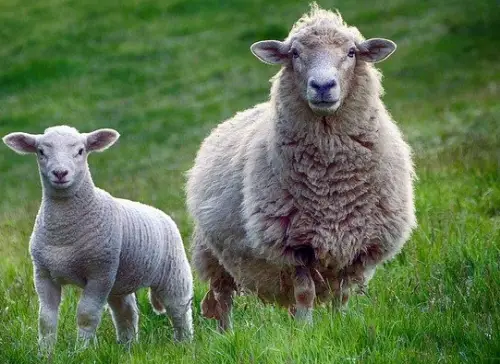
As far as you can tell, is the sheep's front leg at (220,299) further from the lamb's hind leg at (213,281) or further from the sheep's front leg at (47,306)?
the sheep's front leg at (47,306)

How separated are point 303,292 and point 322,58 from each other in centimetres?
134

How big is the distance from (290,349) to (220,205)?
1873mm

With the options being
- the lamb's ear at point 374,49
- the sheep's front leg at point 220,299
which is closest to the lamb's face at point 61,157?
the sheep's front leg at point 220,299

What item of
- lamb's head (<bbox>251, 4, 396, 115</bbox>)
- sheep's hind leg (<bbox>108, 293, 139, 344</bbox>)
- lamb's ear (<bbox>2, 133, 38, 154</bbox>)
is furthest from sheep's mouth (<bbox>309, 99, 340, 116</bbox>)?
sheep's hind leg (<bbox>108, 293, 139, 344</bbox>)

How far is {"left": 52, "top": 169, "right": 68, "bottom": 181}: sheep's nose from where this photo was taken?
17.8ft

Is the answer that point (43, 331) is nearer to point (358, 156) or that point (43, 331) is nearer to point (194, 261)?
point (194, 261)

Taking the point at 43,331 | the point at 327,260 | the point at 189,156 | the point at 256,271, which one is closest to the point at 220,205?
the point at 256,271

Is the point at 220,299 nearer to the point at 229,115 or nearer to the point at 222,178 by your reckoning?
the point at 222,178

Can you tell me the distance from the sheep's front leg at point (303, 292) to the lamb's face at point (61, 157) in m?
1.40

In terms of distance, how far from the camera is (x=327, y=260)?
5.38 metres

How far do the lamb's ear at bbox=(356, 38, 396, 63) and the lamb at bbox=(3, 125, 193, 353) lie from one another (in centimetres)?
160

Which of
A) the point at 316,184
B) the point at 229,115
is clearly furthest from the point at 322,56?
the point at 229,115

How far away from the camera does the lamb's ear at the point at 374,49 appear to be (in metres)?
5.82

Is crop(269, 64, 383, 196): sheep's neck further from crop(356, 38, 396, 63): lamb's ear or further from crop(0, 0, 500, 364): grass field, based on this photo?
crop(0, 0, 500, 364): grass field
